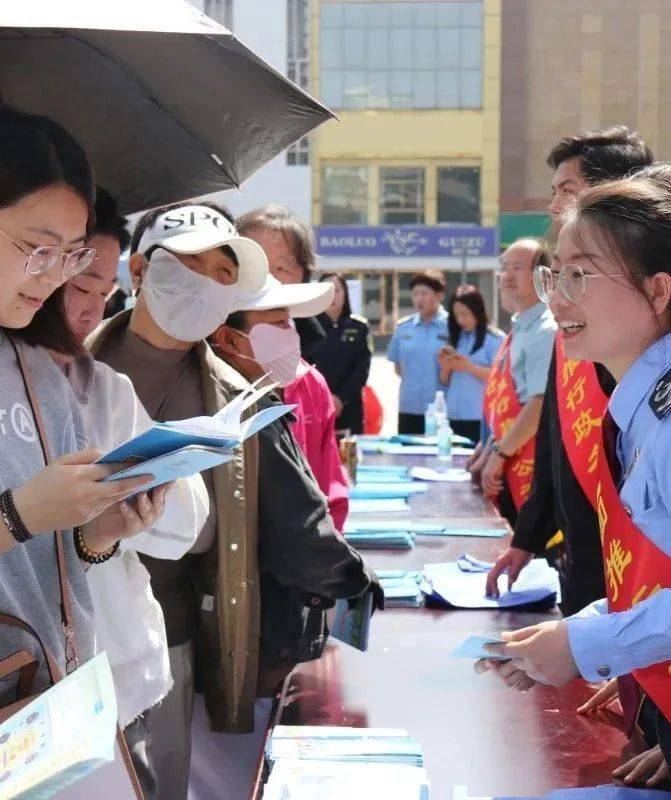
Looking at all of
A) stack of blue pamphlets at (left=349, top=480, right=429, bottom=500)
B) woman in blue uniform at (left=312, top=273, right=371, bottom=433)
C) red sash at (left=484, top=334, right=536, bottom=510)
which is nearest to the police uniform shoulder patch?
red sash at (left=484, top=334, right=536, bottom=510)

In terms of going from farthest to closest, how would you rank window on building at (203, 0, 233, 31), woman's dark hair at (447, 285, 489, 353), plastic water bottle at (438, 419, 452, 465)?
window on building at (203, 0, 233, 31)
woman's dark hair at (447, 285, 489, 353)
plastic water bottle at (438, 419, 452, 465)

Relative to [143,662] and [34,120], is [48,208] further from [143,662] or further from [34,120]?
[143,662]

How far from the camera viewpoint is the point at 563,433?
7.99 feet

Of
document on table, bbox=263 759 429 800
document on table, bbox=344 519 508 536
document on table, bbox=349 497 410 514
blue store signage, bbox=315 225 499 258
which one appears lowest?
blue store signage, bbox=315 225 499 258

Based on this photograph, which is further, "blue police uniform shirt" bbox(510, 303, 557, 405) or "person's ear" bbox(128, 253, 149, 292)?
"blue police uniform shirt" bbox(510, 303, 557, 405)

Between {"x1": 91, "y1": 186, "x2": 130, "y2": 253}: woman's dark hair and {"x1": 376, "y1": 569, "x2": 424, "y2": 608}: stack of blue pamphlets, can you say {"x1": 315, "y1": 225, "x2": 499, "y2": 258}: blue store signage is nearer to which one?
{"x1": 376, "y1": 569, "x2": 424, "y2": 608}: stack of blue pamphlets

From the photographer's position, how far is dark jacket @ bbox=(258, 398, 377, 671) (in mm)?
2152

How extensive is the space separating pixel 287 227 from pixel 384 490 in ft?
5.23

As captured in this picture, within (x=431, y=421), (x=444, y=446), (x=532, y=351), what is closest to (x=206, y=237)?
(x=532, y=351)

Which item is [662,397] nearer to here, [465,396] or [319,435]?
[319,435]

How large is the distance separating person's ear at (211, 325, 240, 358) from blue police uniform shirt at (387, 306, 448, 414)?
17.1 ft

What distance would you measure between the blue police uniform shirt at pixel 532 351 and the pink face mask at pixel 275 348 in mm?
1849

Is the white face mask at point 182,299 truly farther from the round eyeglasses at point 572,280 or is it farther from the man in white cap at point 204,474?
the round eyeglasses at point 572,280

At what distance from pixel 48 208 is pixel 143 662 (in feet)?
2.32
